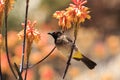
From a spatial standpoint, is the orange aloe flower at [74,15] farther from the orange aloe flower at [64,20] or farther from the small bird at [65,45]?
the small bird at [65,45]

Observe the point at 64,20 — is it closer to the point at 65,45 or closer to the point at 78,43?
the point at 65,45

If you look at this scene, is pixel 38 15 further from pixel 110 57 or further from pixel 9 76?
pixel 9 76

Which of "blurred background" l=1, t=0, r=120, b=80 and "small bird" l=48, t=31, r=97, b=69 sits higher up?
"small bird" l=48, t=31, r=97, b=69

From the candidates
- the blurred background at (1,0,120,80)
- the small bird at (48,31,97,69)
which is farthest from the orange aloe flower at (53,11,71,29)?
the blurred background at (1,0,120,80)

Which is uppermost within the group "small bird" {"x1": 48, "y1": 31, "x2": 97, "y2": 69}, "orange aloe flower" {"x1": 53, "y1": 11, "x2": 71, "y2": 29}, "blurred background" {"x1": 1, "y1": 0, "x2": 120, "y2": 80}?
"orange aloe flower" {"x1": 53, "y1": 11, "x2": 71, "y2": 29}

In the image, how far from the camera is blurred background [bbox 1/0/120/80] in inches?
308

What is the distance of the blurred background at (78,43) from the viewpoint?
25.6 feet

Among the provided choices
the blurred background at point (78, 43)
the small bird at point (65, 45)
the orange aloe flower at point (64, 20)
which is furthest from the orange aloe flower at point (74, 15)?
the blurred background at point (78, 43)

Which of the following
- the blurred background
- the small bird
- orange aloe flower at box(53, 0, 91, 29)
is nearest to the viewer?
orange aloe flower at box(53, 0, 91, 29)

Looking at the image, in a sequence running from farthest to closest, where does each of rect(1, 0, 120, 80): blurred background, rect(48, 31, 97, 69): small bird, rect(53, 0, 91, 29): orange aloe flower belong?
rect(1, 0, 120, 80): blurred background
rect(48, 31, 97, 69): small bird
rect(53, 0, 91, 29): orange aloe flower

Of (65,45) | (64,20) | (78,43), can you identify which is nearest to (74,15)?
(64,20)

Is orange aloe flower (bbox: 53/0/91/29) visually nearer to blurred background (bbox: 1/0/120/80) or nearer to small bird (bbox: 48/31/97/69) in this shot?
small bird (bbox: 48/31/97/69)

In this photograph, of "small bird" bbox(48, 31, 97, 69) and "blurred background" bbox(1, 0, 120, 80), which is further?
"blurred background" bbox(1, 0, 120, 80)

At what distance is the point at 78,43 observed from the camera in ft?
32.1
